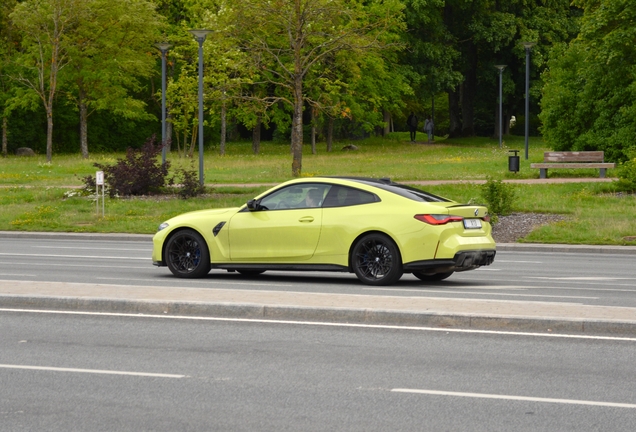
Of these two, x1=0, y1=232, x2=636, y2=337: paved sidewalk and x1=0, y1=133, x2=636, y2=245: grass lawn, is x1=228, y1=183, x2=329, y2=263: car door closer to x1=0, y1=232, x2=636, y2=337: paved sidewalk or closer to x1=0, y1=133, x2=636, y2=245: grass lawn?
x1=0, y1=232, x2=636, y2=337: paved sidewalk

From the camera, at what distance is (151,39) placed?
6159 cm

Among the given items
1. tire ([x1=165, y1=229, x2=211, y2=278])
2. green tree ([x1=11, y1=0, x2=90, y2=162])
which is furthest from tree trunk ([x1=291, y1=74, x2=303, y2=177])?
tire ([x1=165, y1=229, x2=211, y2=278])

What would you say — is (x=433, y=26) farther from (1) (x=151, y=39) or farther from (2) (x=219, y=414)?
(2) (x=219, y=414)

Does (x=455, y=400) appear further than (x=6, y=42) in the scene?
No

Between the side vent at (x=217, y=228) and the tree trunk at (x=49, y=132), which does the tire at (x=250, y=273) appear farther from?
A: the tree trunk at (x=49, y=132)

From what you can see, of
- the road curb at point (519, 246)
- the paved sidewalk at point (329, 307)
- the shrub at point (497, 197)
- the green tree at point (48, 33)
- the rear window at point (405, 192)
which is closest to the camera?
the paved sidewalk at point (329, 307)

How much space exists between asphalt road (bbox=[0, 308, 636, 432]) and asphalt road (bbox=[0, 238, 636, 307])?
117 inches

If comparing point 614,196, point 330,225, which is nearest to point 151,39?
point 614,196

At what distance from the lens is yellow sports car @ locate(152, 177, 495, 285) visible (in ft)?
44.2

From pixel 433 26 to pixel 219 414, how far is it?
6494 cm

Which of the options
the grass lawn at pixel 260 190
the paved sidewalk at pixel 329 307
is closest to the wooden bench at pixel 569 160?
the grass lawn at pixel 260 190

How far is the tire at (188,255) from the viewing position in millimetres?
14727

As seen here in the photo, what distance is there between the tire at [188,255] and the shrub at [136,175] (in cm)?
1634

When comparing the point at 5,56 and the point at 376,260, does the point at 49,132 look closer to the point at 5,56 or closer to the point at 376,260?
the point at 5,56
